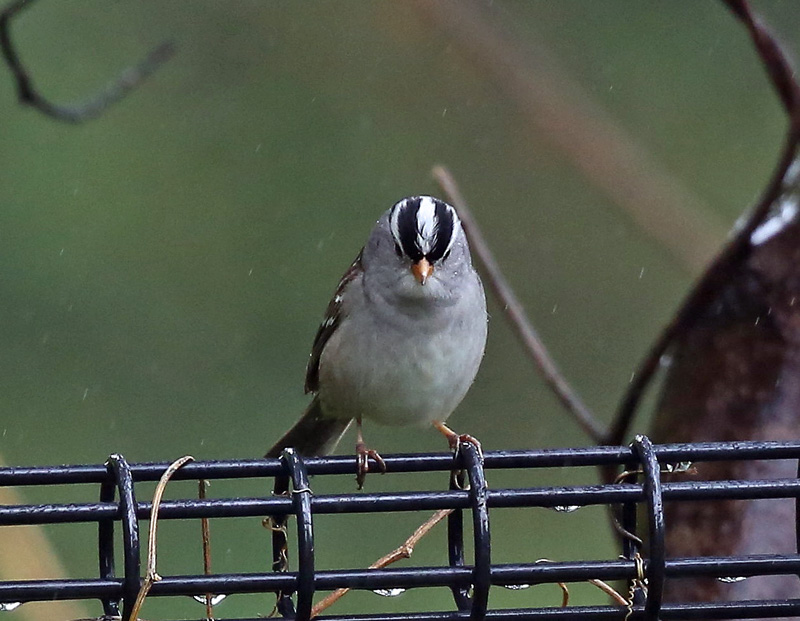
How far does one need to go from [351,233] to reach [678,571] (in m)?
4.68

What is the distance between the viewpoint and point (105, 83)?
20.2 feet

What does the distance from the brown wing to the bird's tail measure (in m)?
0.07

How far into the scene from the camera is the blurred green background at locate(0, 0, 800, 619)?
5.95m

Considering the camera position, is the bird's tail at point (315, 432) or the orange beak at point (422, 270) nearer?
the orange beak at point (422, 270)

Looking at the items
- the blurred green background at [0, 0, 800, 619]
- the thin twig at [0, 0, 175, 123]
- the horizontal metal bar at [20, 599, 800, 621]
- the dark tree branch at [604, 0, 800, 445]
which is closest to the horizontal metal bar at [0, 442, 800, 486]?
the horizontal metal bar at [20, 599, 800, 621]

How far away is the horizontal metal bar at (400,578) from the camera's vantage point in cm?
179

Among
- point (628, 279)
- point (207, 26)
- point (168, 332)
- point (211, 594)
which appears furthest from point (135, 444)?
point (211, 594)

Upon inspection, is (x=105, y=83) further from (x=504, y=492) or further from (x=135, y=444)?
(x=504, y=492)

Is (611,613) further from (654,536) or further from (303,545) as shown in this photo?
(303,545)

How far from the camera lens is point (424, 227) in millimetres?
3184

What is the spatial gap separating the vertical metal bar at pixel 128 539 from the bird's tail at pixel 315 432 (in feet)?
5.49

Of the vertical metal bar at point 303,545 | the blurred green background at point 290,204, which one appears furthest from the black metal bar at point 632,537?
the blurred green background at point 290,204

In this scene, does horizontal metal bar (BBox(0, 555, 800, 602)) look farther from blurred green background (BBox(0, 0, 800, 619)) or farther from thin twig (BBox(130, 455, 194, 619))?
blurred green background (BBox(0, 0, 800, 619))

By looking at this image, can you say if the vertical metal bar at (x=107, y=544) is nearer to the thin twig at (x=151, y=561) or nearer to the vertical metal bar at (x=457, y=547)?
the thin twig at (x=151, y=561)
